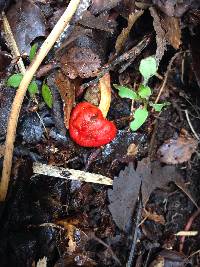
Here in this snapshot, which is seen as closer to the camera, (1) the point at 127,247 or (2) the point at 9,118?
(2) the point at 9,118

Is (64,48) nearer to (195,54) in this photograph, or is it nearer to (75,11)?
(75,11)

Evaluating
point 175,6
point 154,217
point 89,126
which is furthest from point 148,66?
point 154,217

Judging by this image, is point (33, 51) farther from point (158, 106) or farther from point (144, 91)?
point (158, 106)

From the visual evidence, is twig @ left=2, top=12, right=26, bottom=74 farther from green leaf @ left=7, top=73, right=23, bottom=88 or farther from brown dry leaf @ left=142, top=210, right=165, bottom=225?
brown dry leaf @ left=142, top=210, right=165, bottom=225

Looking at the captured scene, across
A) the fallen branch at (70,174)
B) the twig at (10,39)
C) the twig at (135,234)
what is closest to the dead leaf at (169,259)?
the twig at (135,234)

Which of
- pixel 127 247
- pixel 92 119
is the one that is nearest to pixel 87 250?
pixel 127 247

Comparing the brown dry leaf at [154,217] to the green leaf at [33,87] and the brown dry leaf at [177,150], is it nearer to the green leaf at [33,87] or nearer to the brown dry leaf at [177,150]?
the brown dry leaf at [177,150]

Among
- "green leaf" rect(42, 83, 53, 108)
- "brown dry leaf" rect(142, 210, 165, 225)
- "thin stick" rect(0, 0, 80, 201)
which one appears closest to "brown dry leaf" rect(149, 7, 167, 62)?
"thin stick" rect(0, 0, 80, 201)
